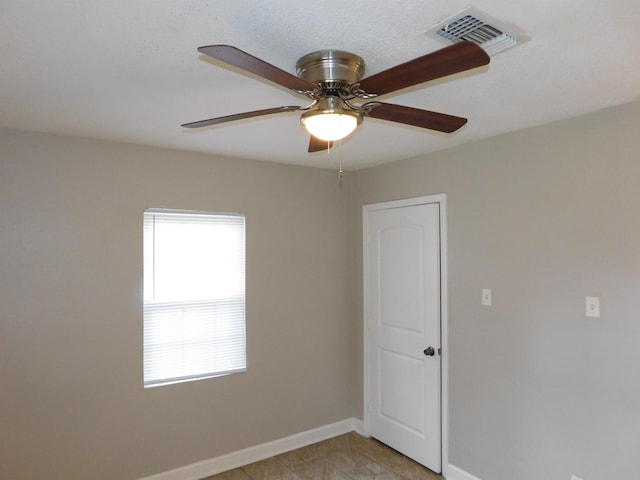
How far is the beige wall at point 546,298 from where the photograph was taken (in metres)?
2.21

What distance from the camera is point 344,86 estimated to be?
1.54m

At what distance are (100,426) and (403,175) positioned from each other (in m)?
2.88

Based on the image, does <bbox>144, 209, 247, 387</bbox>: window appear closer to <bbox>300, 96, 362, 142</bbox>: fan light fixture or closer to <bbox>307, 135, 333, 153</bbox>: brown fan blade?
<bbox>307, 135, 333, 153</bbox>: brown fan blade

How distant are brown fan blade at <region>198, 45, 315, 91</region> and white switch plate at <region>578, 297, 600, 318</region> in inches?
77.2

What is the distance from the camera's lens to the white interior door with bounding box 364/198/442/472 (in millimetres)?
3230

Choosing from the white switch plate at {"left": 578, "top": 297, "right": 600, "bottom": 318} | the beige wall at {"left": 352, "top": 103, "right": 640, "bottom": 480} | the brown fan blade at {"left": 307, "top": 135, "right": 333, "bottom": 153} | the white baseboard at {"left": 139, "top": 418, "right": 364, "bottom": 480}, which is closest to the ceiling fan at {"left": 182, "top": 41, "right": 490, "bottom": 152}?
the brown fan blade at {"left": 307, "top": 135, "right": 333, "bottom": 153}

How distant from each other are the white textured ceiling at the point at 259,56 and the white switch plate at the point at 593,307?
1.04m

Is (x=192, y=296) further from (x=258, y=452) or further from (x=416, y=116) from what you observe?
(x=416, y=116)

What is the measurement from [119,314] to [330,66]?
2.25 m

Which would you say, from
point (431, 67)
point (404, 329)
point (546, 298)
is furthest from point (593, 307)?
point (431, 67)

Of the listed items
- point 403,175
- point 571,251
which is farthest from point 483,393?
point 403,175

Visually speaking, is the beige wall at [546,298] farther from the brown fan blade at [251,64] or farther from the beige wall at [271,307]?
the brown fan blade at [251,64]

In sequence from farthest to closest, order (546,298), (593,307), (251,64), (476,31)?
(546,298)
(593,307)
(476,31)
(251,64)

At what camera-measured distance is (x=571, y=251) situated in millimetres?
2418
